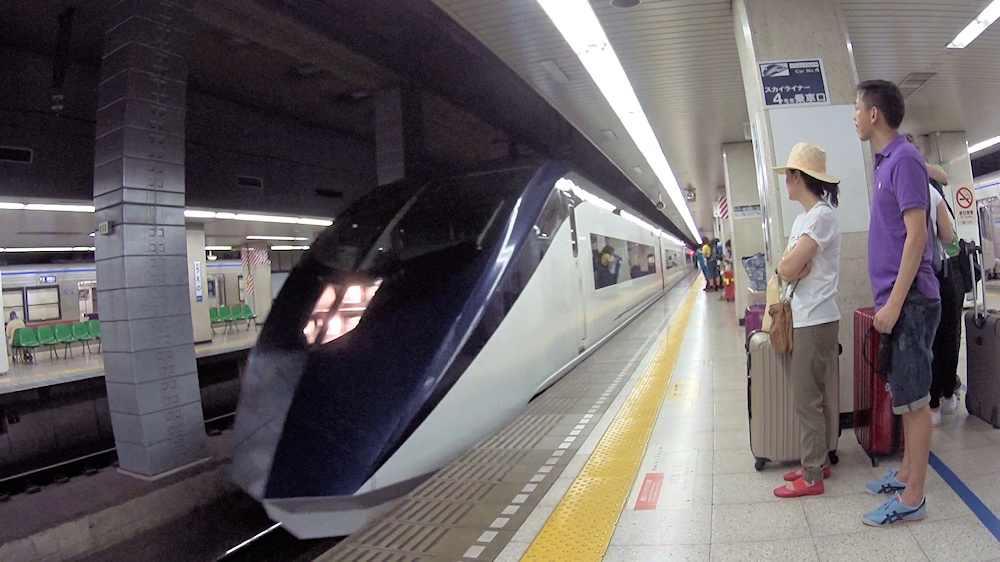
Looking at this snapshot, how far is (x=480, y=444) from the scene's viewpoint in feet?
13.1

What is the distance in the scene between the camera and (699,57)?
20.5 ft

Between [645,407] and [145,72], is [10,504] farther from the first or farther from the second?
[645,407]

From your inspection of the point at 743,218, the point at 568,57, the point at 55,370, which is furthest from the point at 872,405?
the point at 55,370

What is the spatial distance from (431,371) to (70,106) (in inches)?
313

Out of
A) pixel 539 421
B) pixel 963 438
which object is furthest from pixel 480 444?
pixel 963 438

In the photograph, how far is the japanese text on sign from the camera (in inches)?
146

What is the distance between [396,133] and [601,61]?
14.1 feet

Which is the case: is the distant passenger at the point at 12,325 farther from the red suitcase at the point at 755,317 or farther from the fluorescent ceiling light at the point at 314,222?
the red suitcase at the point at 755,317

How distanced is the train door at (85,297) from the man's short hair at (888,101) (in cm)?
1940

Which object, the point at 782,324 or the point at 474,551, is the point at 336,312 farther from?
the point at 782,324

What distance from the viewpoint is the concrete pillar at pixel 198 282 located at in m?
14.5

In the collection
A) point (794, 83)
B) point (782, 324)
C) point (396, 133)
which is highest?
point (396, 133)

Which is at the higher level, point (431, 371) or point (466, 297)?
point (466, 297)

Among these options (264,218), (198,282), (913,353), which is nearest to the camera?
(913,353)
